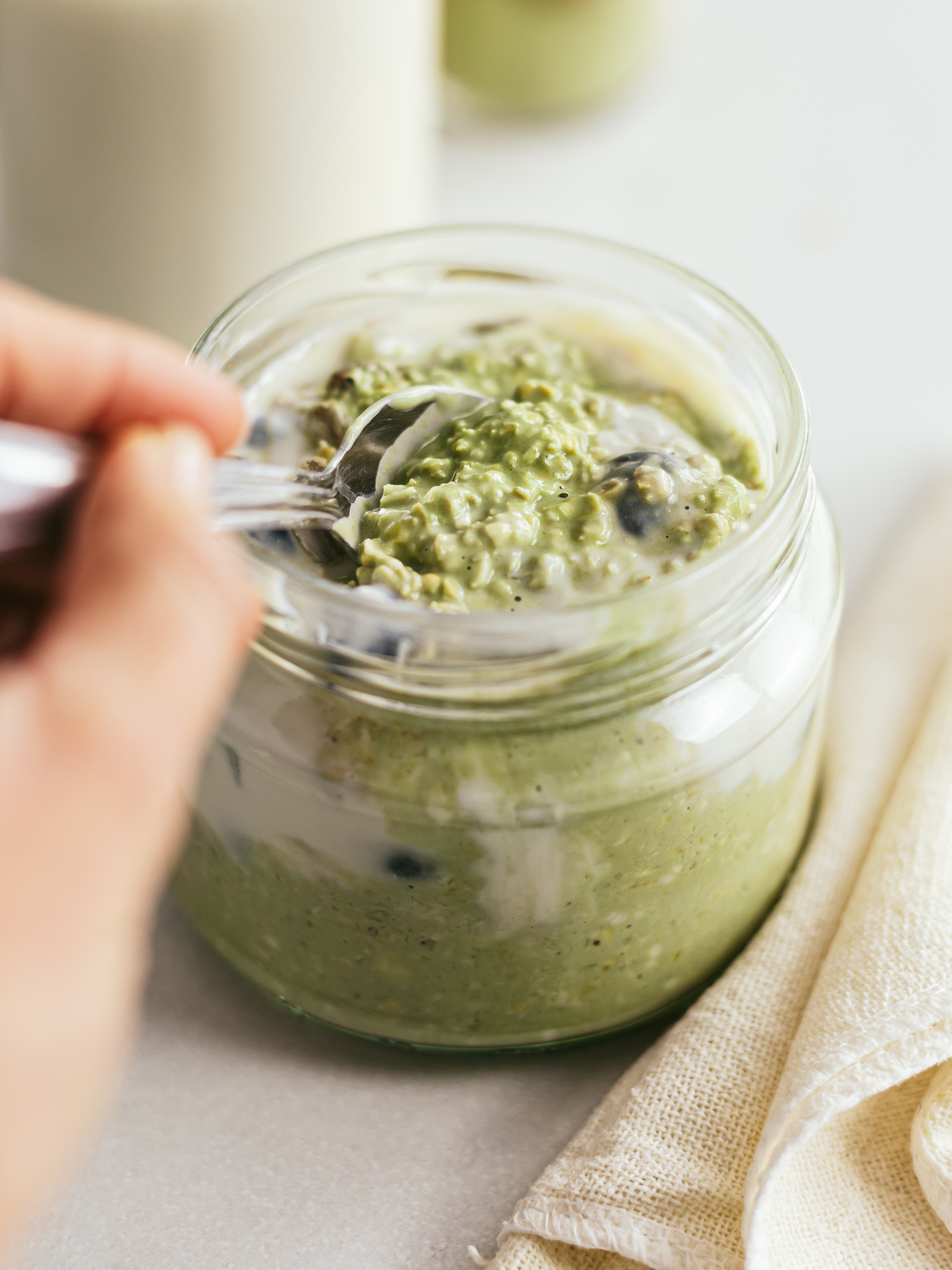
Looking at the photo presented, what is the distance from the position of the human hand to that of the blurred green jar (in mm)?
1161

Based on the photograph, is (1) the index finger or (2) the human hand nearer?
(2) the human hand

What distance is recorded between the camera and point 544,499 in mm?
802

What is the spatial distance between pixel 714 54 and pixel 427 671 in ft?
4.47

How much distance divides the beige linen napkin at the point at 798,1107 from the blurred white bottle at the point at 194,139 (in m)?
0.73

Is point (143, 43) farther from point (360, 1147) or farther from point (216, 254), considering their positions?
point (360, 1147)

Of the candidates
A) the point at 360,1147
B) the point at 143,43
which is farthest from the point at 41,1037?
the point at 143,43

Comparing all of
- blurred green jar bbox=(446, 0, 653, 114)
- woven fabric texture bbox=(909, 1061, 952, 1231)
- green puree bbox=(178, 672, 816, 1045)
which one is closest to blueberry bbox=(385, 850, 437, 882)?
green puree bbox=(178, 672, 816, 1045)

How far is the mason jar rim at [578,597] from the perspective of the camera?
69cm

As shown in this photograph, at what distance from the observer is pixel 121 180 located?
1154 millimetres

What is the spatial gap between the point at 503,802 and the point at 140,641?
28cm

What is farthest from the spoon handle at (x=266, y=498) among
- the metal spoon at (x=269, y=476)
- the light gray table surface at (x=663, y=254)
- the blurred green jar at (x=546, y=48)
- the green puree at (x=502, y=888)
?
the blurred green jar at (x=546, y=48)

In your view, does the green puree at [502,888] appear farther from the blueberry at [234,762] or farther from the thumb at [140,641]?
the thumb at [140,641]

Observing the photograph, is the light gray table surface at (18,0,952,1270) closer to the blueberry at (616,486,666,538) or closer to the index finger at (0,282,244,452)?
the blueberry at (616,486,666,538)

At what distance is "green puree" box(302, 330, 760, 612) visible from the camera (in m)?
A: 0.76
